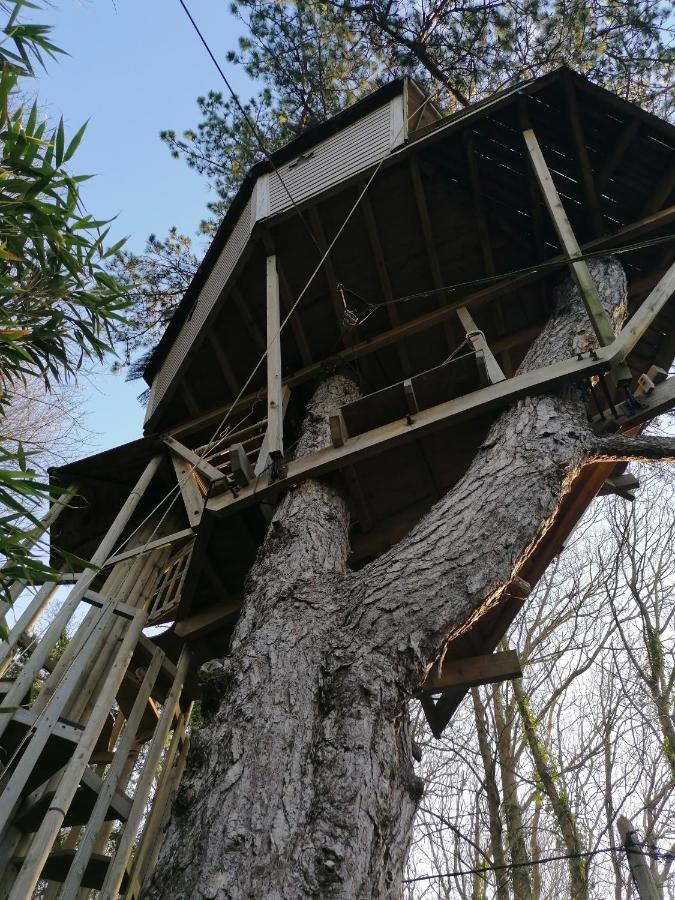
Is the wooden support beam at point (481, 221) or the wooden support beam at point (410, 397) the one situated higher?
the wooden support beam at point (481, 221)

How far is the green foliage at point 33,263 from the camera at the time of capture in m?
2.69

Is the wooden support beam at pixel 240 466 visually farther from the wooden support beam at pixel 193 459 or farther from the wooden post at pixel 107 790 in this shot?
the wooden post at pixel 107 790

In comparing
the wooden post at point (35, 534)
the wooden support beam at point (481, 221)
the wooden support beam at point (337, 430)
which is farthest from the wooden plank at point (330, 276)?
the wooden post at point (35, 534)

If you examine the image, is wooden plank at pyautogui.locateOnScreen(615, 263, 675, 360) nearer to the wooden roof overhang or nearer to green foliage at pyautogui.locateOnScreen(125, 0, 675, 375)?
the wooden roof overhang

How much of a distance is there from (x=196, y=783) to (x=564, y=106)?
5115 mm

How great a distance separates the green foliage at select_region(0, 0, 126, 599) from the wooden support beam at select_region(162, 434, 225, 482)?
3.23 feet

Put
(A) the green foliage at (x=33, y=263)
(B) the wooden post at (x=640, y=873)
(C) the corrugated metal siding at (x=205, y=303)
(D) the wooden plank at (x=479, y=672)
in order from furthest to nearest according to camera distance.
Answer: (C) the corrugated metal siding at (x=205, y=303) → (D) the wooden plank at (x=479, y=672) → (B) the wooden post at (x=640, y=873) → (A) the green foliage at (x=33, y=263)

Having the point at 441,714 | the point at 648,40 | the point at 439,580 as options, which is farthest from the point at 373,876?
the point at 648,40

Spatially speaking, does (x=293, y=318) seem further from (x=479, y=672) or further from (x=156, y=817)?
(x=156, y=817)

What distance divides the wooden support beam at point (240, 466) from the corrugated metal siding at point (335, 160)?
254 centimetres

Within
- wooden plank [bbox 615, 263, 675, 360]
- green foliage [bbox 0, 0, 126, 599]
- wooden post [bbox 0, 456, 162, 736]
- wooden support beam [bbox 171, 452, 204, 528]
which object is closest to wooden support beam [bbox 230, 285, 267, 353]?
wooden support beam [bbox 171, 452, 204, 528]

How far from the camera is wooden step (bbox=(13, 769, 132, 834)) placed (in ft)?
11.2

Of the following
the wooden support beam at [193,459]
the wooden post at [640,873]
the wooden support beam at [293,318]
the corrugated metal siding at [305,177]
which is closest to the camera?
the wooden post at [640,873]

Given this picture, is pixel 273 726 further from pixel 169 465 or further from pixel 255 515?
pixel 169 465
